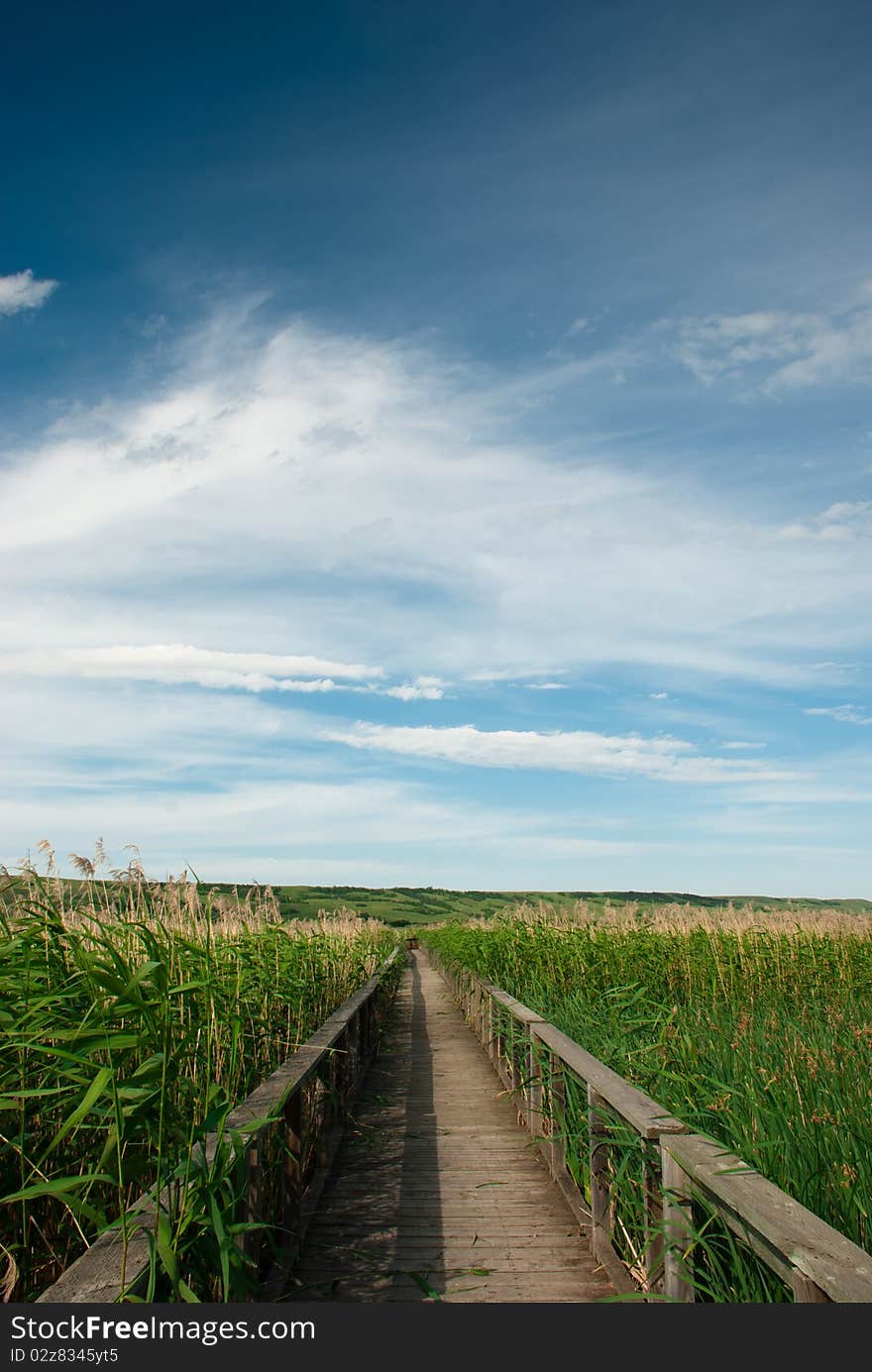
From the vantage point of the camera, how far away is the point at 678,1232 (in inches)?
117

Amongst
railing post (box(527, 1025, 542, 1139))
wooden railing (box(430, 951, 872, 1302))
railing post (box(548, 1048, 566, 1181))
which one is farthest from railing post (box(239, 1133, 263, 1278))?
railing post (box(527, 1025, 542, 1139))

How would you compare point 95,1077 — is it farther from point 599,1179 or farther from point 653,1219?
point 599,1179

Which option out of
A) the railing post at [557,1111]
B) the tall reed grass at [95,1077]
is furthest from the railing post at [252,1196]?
the railing post at [557,1111]

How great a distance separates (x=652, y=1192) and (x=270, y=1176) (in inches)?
68.6

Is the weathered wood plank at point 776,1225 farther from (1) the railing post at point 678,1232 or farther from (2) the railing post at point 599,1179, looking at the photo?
(2) the railing post at point 599,1179

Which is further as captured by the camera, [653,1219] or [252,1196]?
[653,1219]

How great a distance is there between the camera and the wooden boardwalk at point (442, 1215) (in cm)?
381

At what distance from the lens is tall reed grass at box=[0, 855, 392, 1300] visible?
8.55 feet

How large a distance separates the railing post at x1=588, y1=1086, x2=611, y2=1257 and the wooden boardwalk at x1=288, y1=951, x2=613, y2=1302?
0.41 feet

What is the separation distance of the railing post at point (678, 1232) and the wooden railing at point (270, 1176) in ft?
4.54

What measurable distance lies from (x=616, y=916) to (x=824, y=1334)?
1109cm

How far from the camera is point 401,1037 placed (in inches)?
487

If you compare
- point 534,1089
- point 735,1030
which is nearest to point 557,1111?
point 534,1089

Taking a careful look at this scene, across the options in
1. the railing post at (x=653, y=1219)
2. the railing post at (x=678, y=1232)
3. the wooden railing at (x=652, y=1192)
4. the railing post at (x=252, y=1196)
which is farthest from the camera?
the railing post at (x=653, y=1219)
